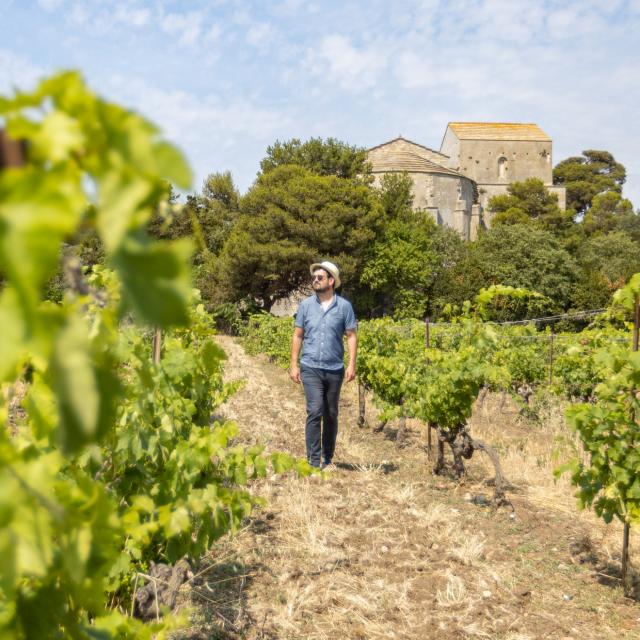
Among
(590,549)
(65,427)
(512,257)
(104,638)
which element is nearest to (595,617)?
(590,549)

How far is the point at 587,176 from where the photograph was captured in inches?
2704

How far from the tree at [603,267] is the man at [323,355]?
27.2 metres

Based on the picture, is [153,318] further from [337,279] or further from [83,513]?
[337,279]

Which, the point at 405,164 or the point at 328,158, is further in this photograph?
the point at 405,164

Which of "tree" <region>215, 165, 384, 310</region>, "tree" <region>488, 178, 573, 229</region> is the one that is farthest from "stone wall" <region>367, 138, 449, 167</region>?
"tree" <region>215, 165, 384, 310</region>

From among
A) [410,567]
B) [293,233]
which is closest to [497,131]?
[293,233]

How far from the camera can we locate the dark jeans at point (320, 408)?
568 centimetres

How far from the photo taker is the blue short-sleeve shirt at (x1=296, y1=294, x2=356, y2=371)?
5.75 m

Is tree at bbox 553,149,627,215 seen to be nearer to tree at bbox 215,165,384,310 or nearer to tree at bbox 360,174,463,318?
tree at bbox 360,174,463,318

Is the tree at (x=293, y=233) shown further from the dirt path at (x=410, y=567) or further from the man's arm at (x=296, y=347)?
the dirt path at (x=410, y=567)

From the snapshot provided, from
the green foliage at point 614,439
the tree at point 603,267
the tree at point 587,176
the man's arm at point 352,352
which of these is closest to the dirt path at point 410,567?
the green foliage at point 614,439

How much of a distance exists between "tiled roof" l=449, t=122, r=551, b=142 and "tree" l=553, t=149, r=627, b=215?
764 centimetres

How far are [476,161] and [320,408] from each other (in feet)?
191

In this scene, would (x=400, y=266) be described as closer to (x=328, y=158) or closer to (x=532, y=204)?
(x=328, y=158)
